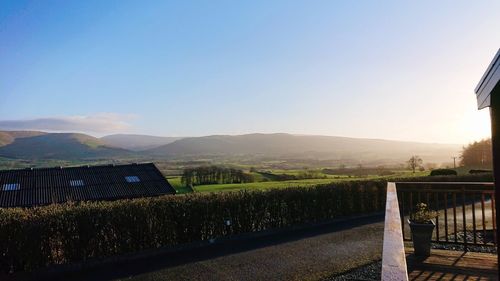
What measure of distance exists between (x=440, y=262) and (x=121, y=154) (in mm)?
188129

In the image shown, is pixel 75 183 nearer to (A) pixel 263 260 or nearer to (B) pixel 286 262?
(A) pixel 263 260

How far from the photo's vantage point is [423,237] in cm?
641

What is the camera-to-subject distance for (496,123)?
3.56m

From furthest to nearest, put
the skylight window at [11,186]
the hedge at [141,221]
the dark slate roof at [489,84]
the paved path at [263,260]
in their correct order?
the skylight window at [11,186]
the hedge at [141,221]
the paved path at [263,260]
the dark slate roof at [489,84]

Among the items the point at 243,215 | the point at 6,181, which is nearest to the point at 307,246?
the point at 243,215

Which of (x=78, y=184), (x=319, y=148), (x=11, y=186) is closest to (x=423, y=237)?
(x=78, y=184)

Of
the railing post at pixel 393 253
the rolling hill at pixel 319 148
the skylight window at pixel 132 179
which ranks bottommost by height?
the skylight window at pixel 132 179

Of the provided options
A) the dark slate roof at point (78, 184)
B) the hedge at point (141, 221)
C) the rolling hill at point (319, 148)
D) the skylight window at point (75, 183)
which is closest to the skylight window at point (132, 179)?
the dark slate roof at point (78, 184)

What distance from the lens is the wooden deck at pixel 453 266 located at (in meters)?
5.35

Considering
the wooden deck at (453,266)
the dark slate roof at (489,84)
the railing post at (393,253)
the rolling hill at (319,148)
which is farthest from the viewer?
the rolling hill at (319,148)

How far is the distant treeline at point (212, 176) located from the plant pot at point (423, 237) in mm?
37923

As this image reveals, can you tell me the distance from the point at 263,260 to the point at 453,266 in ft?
13.1

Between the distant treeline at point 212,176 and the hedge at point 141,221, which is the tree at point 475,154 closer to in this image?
the distant treeline at point 212,176

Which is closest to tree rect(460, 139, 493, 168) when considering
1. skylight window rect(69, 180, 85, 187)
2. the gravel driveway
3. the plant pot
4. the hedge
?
the hedge
